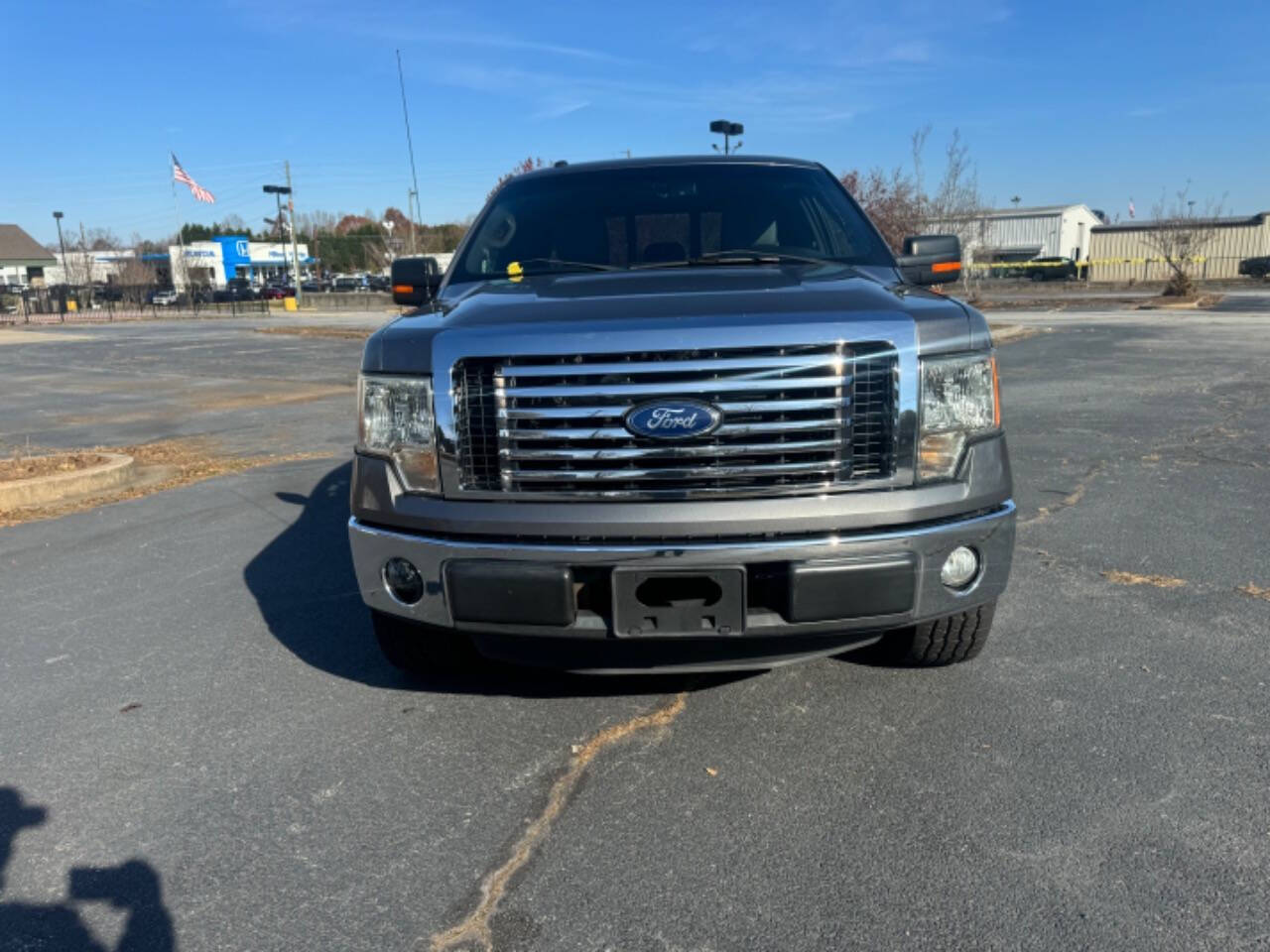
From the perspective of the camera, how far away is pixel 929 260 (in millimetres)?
4109

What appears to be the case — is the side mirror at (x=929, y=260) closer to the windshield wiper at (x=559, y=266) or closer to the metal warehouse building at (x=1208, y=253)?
the windshield wiper at (x=559, y=266)

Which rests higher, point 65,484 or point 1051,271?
point 1051,271

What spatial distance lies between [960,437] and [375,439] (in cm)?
181

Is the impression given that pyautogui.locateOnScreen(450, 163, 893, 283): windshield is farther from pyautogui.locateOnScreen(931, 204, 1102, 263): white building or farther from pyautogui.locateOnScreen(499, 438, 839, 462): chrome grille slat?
pyautogui.locateOnScreen(931, 204, 1102, 263): white building

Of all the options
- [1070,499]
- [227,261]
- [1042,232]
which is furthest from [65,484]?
[227,261]

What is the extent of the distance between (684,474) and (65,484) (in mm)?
5899

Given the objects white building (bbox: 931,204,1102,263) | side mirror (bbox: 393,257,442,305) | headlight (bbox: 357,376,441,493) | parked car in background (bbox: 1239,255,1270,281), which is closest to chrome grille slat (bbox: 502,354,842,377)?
headlight (bbox: 357,376,441,493)

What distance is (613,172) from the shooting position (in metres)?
4.57

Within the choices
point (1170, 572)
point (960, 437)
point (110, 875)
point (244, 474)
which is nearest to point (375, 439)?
point (110, 875)

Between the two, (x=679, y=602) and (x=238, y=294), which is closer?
(x=679, y=602)

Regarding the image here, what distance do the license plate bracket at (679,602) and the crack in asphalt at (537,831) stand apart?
510 mm

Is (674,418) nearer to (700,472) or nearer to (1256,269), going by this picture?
(700,472)

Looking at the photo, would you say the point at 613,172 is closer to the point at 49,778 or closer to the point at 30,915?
the point at 49,778

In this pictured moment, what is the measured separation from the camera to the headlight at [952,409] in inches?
112
